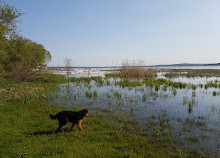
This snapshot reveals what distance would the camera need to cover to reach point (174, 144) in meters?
6.42

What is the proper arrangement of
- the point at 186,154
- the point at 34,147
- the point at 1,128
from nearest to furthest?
the point at 34,147
the point at 186,154
the point at 1,128

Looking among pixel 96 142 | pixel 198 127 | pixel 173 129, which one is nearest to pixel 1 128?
pixel 96 142

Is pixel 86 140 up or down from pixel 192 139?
up

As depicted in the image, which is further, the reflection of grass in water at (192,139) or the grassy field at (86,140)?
the reflection of grass in water at (192,139)

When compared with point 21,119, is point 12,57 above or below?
above

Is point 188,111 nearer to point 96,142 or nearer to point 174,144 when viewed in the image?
point 174,144

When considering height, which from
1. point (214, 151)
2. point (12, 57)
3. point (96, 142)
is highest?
point (12, 57)

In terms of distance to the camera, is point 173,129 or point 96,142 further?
point 173,129

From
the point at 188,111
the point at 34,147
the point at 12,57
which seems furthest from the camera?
the point at 12,57

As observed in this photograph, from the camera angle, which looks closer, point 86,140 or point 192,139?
point 86,140

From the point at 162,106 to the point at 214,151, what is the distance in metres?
6.56

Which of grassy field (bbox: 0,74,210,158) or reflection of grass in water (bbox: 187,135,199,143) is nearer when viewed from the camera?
grassy field (bbox: 0,74,210,158)

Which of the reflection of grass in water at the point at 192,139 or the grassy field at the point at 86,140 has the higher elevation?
the grassy field at the point at 86,140

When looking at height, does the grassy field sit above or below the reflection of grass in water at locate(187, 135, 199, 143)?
above
